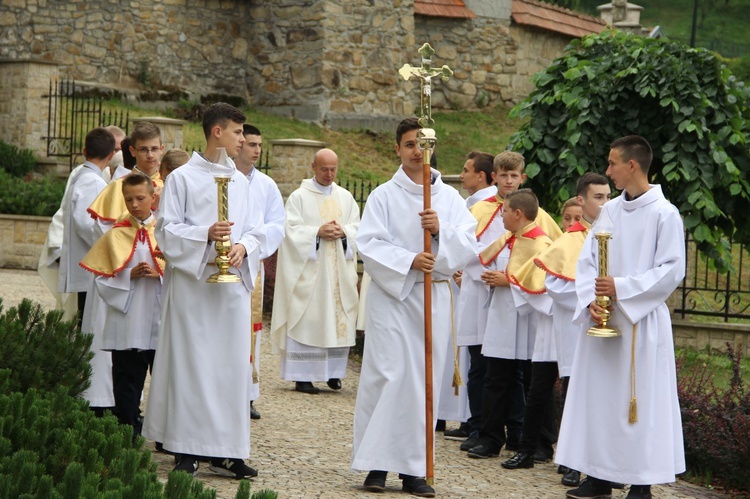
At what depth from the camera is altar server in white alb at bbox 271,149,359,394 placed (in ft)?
34.0

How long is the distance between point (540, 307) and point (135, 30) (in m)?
16.7

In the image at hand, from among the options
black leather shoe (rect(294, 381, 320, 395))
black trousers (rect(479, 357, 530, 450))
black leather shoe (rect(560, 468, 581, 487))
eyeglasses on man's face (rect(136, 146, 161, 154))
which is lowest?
black leather shoe (rect(294, 381, 320, 395))

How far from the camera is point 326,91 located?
76.6ft

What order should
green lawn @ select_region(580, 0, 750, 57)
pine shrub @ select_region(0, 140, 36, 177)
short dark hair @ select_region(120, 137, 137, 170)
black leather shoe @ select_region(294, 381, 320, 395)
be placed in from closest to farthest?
short dark hair @ select_region(120, 137, 137, 170) → black leather shoe @ select_region(294, 381, 320, 395) → pine shrub @ select_region(0, 140, 36, 177) → green lawn @ select_region(580, 0, 750, 57)

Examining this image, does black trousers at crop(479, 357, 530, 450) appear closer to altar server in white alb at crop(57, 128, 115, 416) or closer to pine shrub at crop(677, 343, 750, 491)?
pine shrub at crop(677, 343, 750, 491)

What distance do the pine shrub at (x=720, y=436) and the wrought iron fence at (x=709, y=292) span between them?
440 centimetres

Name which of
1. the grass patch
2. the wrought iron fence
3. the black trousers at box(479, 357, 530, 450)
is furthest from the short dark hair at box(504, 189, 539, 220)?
the wrought iron fence

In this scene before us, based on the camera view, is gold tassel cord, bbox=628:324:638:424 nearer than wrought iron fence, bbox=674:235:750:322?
Yes

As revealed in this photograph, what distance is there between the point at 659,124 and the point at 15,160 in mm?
10201

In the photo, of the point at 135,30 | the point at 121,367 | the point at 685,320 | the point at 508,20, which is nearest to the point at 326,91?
the point at 135,30

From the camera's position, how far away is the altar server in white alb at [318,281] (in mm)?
10375

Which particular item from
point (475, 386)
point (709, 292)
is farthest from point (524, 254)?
point (709, 292)

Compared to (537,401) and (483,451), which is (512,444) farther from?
(537,401)

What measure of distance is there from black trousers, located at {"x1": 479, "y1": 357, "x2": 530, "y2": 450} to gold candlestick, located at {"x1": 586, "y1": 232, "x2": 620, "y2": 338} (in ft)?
4.60
